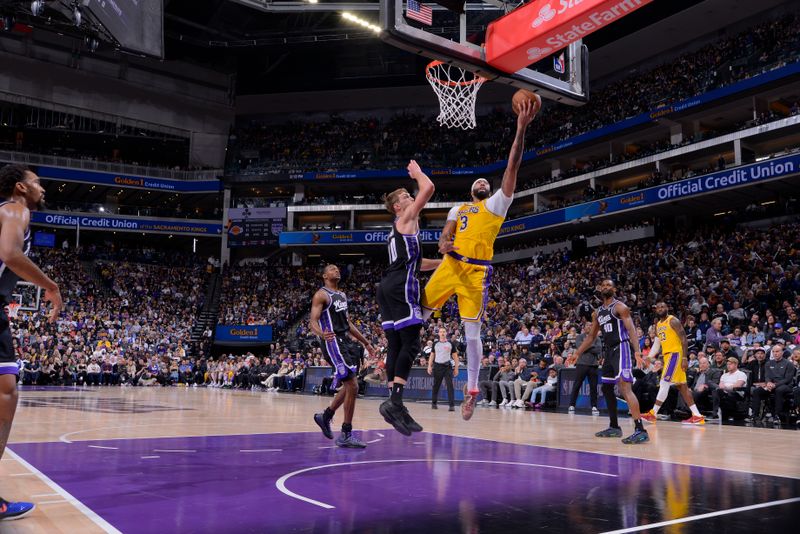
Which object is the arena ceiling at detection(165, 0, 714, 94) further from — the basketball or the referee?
the basketball

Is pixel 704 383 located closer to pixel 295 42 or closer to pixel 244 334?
pixel 244 334

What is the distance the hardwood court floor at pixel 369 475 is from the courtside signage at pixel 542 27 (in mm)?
4855

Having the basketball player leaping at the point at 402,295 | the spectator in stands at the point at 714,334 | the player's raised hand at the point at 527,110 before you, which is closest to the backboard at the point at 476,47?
the player's raised hand at the point at 527,110

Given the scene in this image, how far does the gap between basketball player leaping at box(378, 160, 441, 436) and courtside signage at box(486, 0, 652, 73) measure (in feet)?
9.42

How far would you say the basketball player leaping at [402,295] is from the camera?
6418mm

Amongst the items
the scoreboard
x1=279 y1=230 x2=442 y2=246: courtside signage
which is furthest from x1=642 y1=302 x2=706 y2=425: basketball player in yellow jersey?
the scoreboard

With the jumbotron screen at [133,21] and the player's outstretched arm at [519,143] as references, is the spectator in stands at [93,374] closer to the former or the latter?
the jumbotron screen at [133,21]

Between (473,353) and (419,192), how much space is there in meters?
1.97

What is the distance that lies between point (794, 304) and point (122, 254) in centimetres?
3574

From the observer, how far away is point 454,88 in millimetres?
12320

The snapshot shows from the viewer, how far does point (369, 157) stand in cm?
4153

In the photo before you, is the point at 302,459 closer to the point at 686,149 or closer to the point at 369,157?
the point at 686,149

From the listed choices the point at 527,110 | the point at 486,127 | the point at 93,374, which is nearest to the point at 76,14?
the point at 93,374

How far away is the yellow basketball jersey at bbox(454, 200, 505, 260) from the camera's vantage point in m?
6.79
